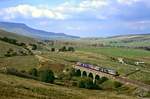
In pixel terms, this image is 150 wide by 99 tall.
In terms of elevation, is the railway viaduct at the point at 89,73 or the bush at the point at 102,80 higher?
the railway viaduct at the point at 89,73

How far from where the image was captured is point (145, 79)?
161m

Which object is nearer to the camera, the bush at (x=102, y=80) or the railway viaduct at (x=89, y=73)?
the bush at (x=102, y=80)

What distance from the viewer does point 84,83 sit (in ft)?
402

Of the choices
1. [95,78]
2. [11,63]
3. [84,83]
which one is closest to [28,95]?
[84,83]

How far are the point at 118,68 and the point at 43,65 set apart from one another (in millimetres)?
37302

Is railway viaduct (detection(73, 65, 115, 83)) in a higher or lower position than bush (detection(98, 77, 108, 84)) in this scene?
higher

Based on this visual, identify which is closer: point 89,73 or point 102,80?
point 102,80

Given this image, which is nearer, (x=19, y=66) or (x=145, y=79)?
(x=145, y=79)

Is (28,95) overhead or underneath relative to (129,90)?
overhead

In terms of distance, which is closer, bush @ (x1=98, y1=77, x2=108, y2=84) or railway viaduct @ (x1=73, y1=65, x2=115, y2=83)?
bush @ (x1=98, y1=77, x2=108, y2=84)

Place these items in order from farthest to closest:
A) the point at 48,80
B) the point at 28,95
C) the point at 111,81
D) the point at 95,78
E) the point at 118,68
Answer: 1. the point at 118,68
2. the point at 95,78
3. the point at 111,81
4. the point at 48,80
5. the point at 28,95

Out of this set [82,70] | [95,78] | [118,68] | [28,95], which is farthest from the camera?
[118,68]

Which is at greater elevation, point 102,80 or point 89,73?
point 89,73

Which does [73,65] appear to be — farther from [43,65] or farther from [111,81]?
[111,81]
